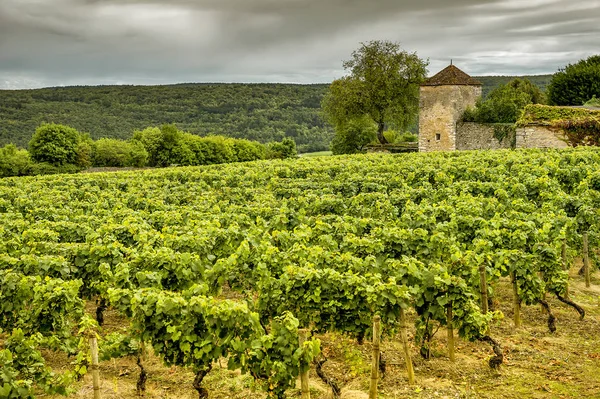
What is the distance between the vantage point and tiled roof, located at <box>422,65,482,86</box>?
147ft

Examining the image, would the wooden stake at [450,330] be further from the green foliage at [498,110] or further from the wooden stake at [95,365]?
the green foliage at [498,110]

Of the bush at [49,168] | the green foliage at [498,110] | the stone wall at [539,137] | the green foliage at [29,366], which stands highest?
the green foliage at [498,110]

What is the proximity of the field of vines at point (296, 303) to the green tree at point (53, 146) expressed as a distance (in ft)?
153

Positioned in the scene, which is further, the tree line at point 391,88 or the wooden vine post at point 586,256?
the tree line at point 391,88

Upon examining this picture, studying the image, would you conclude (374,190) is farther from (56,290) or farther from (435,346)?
(56,290)

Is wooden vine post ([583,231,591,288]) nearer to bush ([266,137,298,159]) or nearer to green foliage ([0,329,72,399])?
green foliage ([0,329,72,399])

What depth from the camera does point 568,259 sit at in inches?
473

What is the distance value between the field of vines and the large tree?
38613 mm

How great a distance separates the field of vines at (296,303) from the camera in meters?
6.57

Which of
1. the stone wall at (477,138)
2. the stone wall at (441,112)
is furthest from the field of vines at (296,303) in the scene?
the stone wall at (441,112)

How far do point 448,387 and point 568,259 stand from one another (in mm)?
5769

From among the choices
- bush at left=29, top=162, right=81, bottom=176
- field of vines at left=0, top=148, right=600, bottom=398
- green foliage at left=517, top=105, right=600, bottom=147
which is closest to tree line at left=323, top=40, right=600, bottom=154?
green foliage at left=517, top=105, right=600, bottom=147

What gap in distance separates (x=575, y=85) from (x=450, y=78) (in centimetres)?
1549

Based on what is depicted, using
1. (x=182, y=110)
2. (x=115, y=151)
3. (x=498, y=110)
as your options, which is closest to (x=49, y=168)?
(x=115, y=151)
